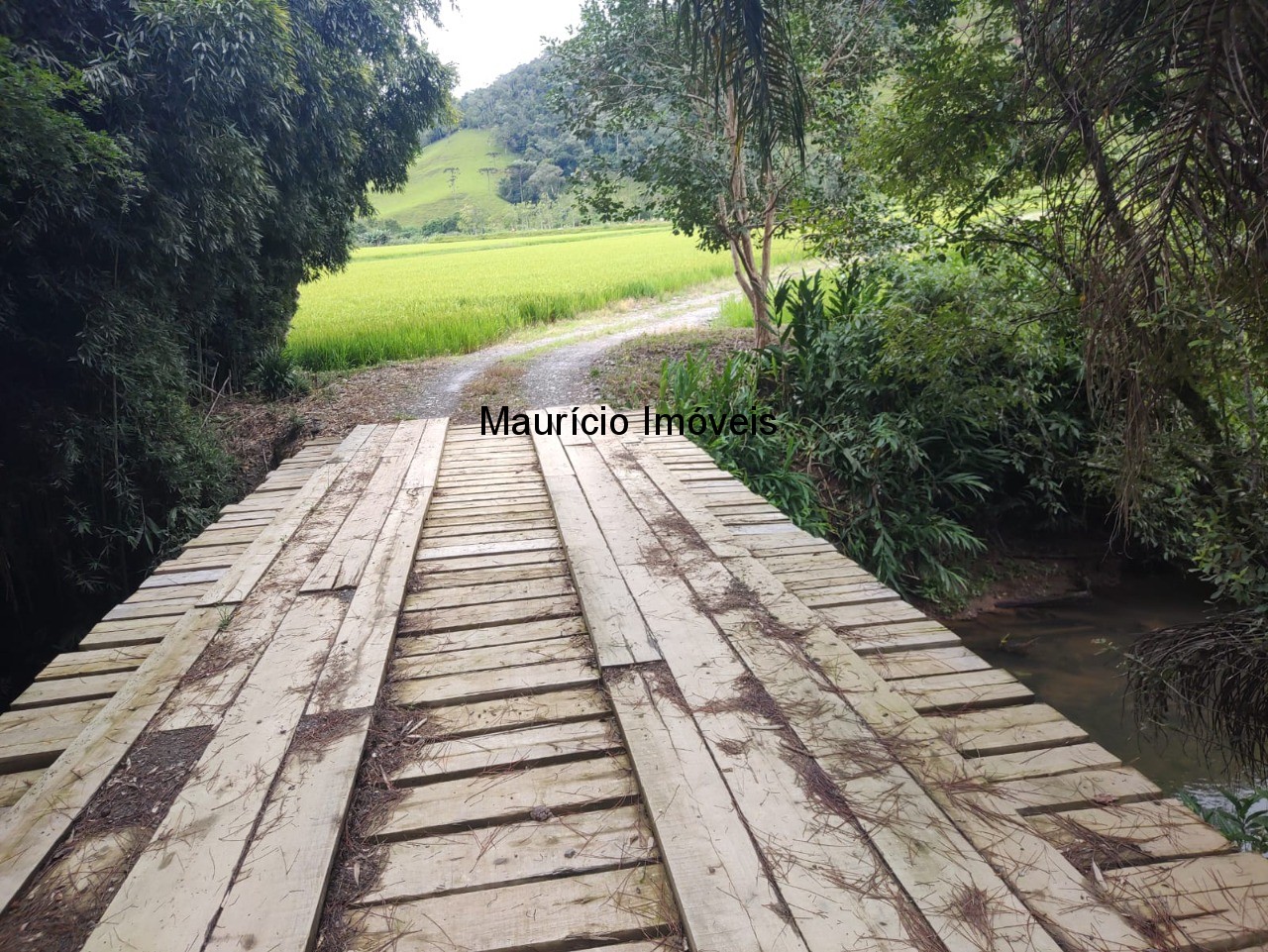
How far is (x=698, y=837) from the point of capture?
1421 mm

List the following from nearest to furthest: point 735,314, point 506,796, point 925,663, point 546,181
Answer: point 506,796, point 925,663, point 735,314, point 546,181

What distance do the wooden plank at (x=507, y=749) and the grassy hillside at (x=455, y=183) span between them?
2143 inches

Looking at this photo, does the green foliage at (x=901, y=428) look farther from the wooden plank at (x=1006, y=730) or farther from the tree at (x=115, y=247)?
the tree at (x=115, y=247)

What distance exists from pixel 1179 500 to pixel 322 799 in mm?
4043

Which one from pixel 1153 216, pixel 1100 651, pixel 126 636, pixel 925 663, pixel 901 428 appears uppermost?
pixel 1153 216

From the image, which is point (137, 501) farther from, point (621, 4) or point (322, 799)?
point (621, 4)

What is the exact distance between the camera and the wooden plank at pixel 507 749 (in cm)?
170

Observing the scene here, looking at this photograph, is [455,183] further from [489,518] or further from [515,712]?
[515,712]

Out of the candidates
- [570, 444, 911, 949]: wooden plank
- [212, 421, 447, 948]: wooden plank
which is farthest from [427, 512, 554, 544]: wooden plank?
[570, 444, 911, 949]: wooden plank

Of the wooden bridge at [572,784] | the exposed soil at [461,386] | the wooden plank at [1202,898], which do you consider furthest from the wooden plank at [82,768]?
the exposed soil at [461,386]

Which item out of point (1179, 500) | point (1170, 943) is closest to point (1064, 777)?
point (1170, 943)

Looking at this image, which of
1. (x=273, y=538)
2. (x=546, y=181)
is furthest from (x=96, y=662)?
(x=546, y=181)

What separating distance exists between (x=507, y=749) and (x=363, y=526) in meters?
1.74

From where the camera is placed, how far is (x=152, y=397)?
5.60 m
